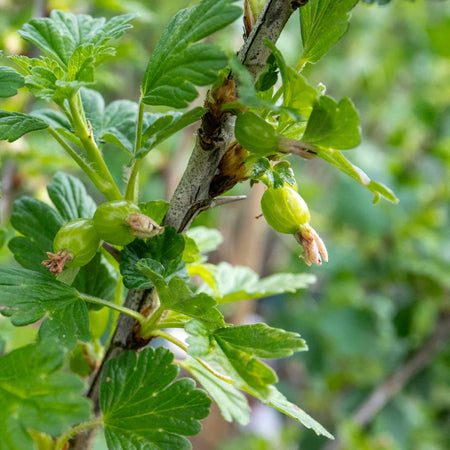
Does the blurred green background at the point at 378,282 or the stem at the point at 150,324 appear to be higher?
the stem at the point at 150,324

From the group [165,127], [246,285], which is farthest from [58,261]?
[246,285]

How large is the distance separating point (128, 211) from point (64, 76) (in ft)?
0.36

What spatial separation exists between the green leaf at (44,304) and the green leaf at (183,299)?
0.20 feet

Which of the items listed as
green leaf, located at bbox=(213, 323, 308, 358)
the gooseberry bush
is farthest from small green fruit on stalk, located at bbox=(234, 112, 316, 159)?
green leaf, located at bbox=(213, 323, 308, 358)

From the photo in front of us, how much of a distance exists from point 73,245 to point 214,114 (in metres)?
0.13

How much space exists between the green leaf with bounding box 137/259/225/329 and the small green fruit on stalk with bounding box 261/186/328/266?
76 mm

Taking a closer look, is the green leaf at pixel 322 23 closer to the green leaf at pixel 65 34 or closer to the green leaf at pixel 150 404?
the green leaf at pixel 65 34

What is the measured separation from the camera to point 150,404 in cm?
36

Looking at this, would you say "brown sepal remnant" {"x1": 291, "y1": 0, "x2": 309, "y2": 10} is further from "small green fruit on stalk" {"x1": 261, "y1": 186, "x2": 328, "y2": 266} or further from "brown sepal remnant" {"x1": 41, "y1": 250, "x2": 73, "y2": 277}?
"brown sepal remnant" {"x1": 41, "y1": 250, "x2": 73, "y2": 277}

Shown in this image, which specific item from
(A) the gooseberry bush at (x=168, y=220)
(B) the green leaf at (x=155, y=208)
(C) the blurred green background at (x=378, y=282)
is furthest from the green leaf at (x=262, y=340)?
(C) the blurred green background at (x=378, y=282)

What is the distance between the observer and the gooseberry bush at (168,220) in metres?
0.30

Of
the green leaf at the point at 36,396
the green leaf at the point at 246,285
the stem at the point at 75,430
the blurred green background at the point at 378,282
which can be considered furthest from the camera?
the blurred green background at the point at 378,282

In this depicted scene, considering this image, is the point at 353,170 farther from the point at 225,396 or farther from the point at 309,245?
the point at 225,396

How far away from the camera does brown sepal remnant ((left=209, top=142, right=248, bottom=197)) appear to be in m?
0.35
